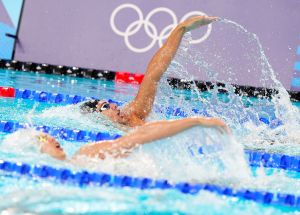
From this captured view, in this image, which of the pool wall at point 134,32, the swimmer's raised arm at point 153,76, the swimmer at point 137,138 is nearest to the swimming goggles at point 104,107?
the swimmer's raised arm at point 153,76

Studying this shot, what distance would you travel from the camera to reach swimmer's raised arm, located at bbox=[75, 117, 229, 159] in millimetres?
3410

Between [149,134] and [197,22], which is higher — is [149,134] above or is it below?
below

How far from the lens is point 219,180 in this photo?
3.53 meters

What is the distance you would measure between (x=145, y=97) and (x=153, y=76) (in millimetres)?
163

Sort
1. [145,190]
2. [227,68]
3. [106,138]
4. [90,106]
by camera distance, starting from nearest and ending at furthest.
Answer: [145,190], [106,138], [90,106], [227,68]

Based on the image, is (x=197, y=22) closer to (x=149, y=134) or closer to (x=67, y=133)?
(x=67, y=133)

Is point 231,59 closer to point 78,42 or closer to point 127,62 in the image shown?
point 127,62

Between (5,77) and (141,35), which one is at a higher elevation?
(141,35)

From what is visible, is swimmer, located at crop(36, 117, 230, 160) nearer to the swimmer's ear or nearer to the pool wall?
the swimmer's ear

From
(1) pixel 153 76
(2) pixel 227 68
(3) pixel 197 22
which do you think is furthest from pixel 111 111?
(2) pixel 227 68

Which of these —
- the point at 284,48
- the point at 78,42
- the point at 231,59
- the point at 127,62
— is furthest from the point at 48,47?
the point at 284,48

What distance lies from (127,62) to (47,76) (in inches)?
41.8

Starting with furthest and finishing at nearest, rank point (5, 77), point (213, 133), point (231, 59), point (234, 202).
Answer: point (231, 59) → point (5, 77) → point (213, 133) → point (234, 202)

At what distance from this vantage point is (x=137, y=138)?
136 inches
